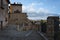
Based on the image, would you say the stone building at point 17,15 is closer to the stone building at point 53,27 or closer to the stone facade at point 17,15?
the stone facade at point 17,15

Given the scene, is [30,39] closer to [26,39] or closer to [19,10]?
[26,39]

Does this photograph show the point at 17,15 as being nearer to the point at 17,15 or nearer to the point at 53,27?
the point at 17,15

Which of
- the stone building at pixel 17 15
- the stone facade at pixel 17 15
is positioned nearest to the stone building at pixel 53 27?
the stone building at pixel 17 15

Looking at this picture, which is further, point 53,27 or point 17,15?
point 17,15

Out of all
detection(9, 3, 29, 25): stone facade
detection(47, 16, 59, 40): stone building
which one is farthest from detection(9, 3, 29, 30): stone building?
detection(47, 16, 59, 40): stone building

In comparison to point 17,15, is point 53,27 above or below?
below

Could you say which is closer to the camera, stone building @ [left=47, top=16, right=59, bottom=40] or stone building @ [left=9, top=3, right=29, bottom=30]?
stone building @ [left=47, top=16, right=59, bottom=40]

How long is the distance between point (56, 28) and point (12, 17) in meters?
28.4

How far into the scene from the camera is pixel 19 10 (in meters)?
37.4

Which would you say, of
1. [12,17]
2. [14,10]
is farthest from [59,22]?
[14,10]

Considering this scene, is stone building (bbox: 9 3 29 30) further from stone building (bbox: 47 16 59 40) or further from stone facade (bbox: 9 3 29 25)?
stone building (bbox: 47 16 59 40)

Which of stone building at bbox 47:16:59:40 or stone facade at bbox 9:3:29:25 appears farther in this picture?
stone facade at bbox 9:3:29:25

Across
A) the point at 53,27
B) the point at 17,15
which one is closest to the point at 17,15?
the point at 17,15

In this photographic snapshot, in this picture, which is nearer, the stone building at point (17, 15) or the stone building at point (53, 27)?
the stone building at point (53, 27)
